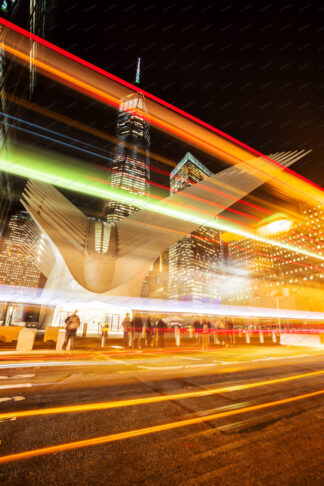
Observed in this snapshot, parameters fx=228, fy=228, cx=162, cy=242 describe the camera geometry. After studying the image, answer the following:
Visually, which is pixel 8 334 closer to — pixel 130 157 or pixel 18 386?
pixel 18 386

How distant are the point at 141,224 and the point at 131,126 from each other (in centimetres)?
13971

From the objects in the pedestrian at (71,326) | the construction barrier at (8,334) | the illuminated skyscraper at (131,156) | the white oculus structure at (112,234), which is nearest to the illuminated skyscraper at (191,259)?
the illuminated skyscraper at (131,156)

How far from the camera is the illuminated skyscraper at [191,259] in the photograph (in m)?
164

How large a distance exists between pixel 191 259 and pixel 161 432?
16584 cm

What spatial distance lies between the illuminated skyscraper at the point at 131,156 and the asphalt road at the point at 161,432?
131436mm

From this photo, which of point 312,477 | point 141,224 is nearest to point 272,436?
point 312,477

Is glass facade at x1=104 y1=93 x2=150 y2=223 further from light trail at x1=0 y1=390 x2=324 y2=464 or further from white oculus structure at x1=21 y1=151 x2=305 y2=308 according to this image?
light trail at x1=0 y1=390 x2=324 y2=464

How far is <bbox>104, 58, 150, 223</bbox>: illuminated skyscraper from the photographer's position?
452ft

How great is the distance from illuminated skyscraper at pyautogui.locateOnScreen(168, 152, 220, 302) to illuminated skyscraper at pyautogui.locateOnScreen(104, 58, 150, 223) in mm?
29703

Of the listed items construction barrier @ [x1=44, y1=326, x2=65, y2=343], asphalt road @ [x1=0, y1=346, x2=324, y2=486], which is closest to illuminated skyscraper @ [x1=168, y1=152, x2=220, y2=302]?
construction barrier @ [x1=44, y1=326, x2=65, y2=343]

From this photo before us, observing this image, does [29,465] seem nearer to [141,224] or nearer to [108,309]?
[108,309]

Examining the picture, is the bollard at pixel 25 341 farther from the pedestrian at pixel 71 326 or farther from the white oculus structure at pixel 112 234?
the white oculus structure at pixel 112 234

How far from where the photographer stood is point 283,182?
2577cm

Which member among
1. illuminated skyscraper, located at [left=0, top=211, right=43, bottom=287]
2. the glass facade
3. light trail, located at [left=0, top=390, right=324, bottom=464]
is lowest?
light trail, located at [left=0, top=390, right=324, bottom=464]
